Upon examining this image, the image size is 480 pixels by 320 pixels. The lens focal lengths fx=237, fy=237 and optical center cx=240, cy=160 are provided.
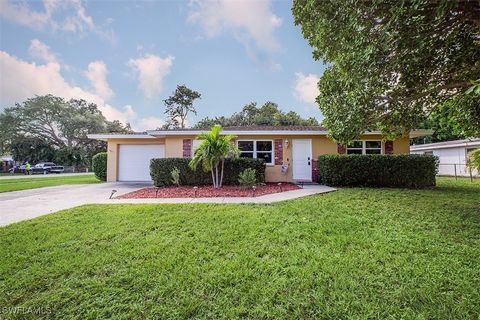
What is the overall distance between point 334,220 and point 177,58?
484 inches

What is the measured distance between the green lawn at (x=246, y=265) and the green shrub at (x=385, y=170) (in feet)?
15.4

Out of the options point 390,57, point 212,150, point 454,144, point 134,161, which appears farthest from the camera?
point 454,144

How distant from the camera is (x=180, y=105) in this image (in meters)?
35.4

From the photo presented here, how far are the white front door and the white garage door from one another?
8.47 m

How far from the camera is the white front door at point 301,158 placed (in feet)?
42.7

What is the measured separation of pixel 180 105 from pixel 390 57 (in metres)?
33.3

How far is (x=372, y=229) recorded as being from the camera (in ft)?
15.4

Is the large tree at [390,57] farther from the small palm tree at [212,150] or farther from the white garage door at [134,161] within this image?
the white garage door at [134,161]

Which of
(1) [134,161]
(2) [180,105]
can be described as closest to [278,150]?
(1) [134,161]

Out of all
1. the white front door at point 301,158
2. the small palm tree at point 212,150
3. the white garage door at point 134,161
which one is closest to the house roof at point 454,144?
the white front door at point 301,158

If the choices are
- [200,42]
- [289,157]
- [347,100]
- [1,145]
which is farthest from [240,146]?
[1,145]

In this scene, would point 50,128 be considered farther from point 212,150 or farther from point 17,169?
point 212,150

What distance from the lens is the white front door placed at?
42.7ft

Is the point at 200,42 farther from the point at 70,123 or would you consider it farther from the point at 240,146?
the point at 70,123
